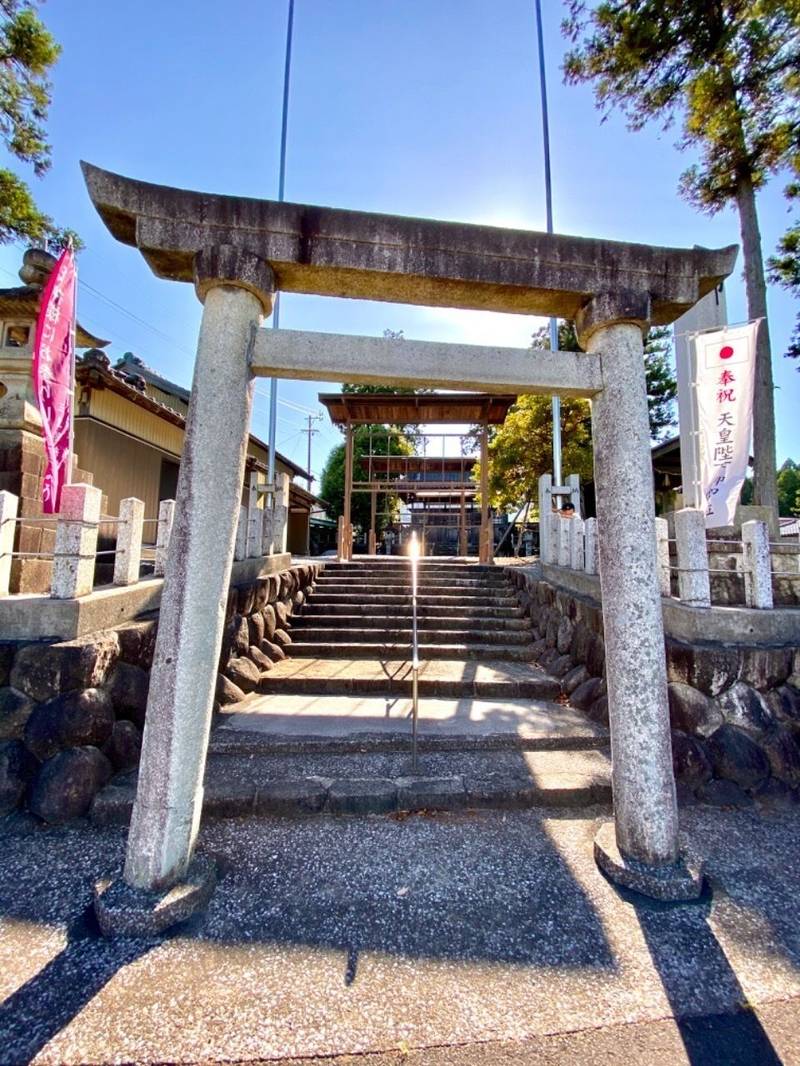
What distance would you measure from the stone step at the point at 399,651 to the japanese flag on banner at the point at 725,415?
9.48 feet

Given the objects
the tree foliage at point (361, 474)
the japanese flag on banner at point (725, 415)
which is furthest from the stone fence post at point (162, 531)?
the tree foliage at point (361, 474)

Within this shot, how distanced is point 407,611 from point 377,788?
13.2ft

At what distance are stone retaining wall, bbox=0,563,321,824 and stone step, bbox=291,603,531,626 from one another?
321cm

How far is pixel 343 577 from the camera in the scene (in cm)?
861

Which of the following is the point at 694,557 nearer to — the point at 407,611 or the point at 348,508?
the point at 407,611

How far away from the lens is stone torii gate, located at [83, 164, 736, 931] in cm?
230

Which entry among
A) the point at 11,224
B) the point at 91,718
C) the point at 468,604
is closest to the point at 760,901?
the point at 91,718

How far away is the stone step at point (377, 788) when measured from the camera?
122 inches

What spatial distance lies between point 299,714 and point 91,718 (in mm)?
1793

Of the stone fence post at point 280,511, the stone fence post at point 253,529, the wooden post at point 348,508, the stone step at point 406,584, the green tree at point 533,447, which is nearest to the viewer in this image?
the stone fence post at point 253,529

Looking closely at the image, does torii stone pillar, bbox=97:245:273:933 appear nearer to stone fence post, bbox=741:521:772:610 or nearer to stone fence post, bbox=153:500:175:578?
stone fence post, bbox=153:500:175:578

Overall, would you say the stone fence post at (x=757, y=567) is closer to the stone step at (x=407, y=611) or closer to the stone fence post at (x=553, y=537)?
the stone fence post at (x=553, y=537)

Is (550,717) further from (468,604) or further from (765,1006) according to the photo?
(468,604)

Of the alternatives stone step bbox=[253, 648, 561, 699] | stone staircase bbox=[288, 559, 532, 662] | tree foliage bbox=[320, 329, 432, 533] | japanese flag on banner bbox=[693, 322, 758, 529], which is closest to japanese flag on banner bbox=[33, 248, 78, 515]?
stone step bbox=[253, 648, 561, 699]
